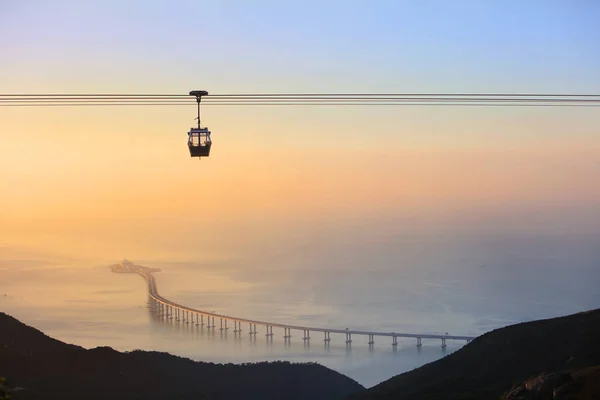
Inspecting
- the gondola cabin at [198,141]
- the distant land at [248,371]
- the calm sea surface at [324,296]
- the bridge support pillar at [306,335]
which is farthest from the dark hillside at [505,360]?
the bridge support pillar at [306,335]

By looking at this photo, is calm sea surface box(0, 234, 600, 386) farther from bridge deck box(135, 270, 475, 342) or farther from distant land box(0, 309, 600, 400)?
distant land box(0, 309, 600, 400)

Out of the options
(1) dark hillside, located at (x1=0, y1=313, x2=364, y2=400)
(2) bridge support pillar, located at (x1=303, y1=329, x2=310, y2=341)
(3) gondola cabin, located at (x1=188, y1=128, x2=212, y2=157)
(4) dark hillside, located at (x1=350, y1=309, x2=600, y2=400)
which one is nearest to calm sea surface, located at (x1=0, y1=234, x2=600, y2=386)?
(2) bridge support pillar, located at (x1=303, y1=329, x2=310, y2=341)

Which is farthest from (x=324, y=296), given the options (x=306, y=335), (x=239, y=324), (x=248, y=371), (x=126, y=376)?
(x=126, y=376)

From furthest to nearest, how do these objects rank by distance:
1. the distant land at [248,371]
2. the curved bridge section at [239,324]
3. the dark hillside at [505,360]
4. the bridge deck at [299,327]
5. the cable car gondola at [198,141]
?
1. the curved bridge section at [239,324]
2. the bridge deck at [299,327]
3. the distant land at [248,371]
4. the dark hillside at [505,360]
5. the cable car gondola at [198,141]

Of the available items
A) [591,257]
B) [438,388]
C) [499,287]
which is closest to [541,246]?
[591,257]

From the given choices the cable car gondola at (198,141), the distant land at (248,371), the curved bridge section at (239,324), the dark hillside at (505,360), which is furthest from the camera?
→ the curved bridge section at (239,324)

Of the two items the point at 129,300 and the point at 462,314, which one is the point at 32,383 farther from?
the point at 129,300

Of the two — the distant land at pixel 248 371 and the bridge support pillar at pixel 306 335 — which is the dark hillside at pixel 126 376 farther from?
the bridge support pillar at pixel 306 335
